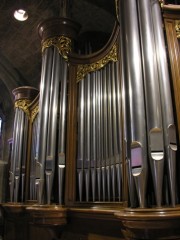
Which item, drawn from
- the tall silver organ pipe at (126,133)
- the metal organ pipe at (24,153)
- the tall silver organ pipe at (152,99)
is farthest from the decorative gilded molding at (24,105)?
the tall silver organ pipe at (152,99)

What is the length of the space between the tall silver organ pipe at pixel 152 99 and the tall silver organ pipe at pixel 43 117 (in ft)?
6.65

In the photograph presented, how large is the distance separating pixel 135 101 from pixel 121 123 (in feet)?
2.11

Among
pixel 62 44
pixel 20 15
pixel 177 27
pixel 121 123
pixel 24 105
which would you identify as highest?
pixel 20 15

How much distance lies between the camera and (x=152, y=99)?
9.68ft

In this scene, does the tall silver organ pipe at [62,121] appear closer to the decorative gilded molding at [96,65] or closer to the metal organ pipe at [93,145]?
the decorative gilded molding at [96,65]

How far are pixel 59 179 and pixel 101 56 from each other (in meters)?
1.89

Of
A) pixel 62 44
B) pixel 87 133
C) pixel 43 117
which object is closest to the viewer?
pixel 87 133

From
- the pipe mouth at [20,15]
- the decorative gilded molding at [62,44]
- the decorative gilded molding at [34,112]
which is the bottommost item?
the decorative gilded molding at [34,112]

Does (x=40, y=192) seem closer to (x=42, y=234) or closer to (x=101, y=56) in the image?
(x=42, y=234)

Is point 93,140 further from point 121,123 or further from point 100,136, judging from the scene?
point 121,123

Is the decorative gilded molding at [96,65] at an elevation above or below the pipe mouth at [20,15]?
below

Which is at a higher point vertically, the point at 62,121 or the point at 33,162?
the point at 62,121

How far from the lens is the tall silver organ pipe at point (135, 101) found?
2.72m

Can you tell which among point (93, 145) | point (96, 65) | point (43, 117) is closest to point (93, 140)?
point (93, 145)
